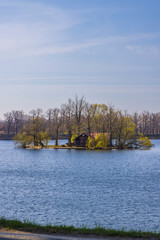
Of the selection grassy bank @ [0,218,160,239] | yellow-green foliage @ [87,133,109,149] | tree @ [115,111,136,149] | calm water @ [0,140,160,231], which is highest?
tree @ [115,111,136,149]

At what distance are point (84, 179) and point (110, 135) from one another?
1884 inches

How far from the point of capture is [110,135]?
80500 millimetres

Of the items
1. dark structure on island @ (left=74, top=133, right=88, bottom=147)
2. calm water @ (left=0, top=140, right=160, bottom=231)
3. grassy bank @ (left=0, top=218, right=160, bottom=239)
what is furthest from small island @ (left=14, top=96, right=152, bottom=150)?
grassy bank @ (left=0, top=218, right=160, bottom=239)

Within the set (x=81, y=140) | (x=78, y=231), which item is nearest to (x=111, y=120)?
(x=81, y=140)

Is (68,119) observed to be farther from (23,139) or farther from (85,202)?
(85,202)

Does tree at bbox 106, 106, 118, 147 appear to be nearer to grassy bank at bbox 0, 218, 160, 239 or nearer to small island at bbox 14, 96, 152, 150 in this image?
small island at bbox 14, 96, 152, 150

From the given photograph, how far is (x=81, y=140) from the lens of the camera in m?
86.9

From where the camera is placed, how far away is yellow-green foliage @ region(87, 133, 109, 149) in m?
80.6

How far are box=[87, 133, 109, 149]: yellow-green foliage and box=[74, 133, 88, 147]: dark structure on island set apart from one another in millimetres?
4778

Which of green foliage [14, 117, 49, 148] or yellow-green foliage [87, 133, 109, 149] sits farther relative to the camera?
green foliage [14, 117, 49, 148]

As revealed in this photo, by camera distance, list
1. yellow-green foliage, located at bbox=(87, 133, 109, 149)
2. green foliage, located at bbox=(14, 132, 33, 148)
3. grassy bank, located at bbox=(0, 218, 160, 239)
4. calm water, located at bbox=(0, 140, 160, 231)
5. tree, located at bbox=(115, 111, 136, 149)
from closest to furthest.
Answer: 1. grassy bank, located at bbox=(0, 218, 160, 239)
2. calm water, located at bbox=(0, 140, 160, 231)
3. tree, located at bbox=(115, 111, 136, 149)
4. yellow-green foliage, located at bbox=(87, 133, 109, 149)
5. green foliage, located at bbox=(14, 132, 33, 148)

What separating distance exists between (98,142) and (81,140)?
7.56 m

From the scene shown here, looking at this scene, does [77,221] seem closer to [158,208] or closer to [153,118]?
[158,208]

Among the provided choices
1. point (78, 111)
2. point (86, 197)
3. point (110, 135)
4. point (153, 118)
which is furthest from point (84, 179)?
point (153, 118)
